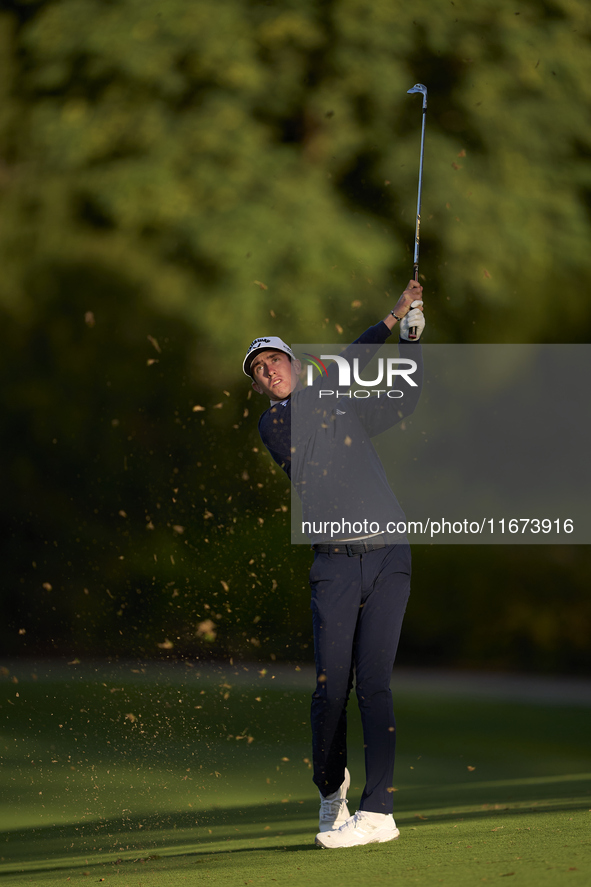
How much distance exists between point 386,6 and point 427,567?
3.15 meters

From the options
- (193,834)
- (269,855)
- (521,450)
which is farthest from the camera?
(521,450)

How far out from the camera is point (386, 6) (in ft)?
21.2

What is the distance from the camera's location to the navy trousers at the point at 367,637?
2.66 meters

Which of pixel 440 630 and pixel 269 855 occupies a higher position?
pixel 440 630

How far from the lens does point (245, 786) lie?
3939mm

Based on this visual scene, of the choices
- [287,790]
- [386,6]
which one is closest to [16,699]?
[287,790]

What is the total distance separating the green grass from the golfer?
150 mm

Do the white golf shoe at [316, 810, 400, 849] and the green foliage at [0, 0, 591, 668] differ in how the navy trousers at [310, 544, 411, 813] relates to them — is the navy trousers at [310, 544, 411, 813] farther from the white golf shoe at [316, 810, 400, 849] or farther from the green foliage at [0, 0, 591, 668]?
the green foliage at [0, 0, 591, 668]

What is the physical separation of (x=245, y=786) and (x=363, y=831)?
4.45ft

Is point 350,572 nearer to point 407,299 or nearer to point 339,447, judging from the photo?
point 339,447

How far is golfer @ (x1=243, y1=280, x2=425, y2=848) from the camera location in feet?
8.74

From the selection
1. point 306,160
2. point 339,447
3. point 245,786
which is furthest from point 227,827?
point 306,160

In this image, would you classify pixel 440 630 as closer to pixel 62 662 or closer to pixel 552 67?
pixel 62 662

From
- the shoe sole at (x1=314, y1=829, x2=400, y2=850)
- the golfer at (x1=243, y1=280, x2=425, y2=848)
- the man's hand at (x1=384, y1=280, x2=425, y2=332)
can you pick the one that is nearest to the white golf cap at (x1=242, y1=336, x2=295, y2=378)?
the golfer at (x1=243, y1=280, x2=425, y2=848)
